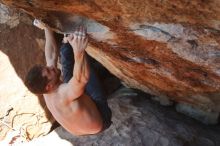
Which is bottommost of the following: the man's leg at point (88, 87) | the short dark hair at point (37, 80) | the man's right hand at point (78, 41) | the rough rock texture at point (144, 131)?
the rough rock texture at point (144, 131)

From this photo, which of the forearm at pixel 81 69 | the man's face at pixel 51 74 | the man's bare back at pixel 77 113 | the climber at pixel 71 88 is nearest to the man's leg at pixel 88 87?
the climber at pixel 71 88

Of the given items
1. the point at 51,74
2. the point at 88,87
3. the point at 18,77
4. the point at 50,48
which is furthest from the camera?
the point at 18,77

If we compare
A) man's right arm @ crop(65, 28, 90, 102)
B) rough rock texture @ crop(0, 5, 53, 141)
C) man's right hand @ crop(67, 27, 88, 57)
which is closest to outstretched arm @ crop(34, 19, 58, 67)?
man's right arm @ crop(65, 28, 90, 102)

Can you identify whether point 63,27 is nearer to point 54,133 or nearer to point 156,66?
point 156,66

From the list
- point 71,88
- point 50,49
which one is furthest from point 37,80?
point 50,49

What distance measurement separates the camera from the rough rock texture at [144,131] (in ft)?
14.7

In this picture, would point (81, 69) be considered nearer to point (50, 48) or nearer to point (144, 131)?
point (50, 48)

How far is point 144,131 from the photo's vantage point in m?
4.58

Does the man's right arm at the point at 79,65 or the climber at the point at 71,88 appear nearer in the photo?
the man's right arm at the point at 79,65

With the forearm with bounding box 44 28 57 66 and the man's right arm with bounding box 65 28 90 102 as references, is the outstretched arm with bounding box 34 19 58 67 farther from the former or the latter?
the man's right arm with bounding box 65 28 90 102

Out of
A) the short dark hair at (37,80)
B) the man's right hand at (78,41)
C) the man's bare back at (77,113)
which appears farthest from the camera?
the man's bare back at (77,113)

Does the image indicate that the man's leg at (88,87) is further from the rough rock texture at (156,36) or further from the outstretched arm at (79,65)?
the outstretched arm at (79,65)

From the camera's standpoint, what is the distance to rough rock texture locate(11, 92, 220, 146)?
14.7ft

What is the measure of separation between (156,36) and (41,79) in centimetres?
93
